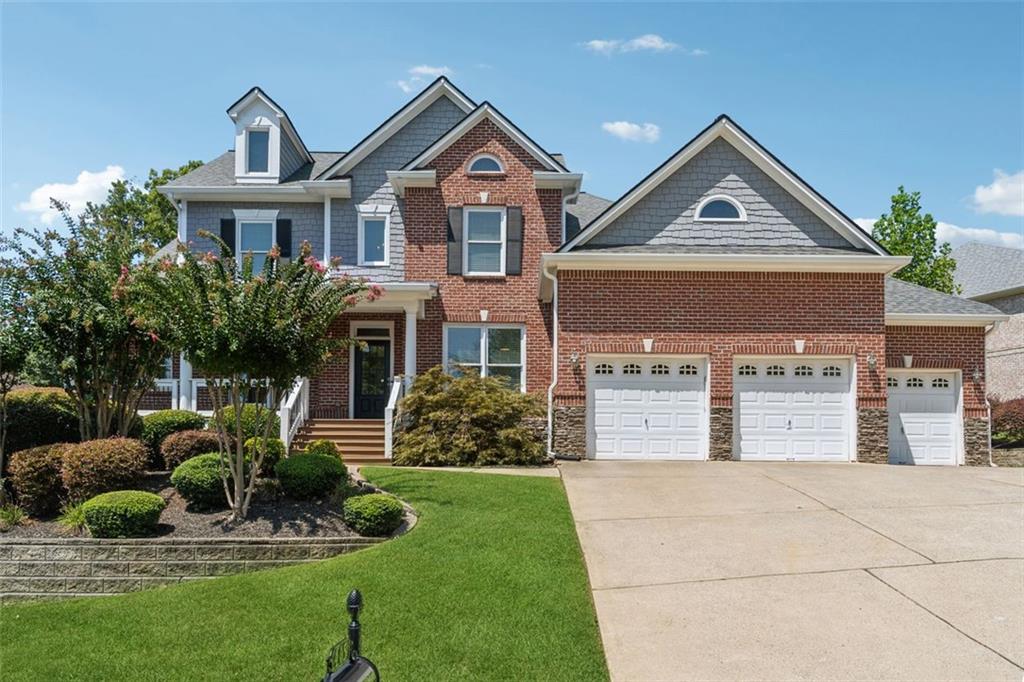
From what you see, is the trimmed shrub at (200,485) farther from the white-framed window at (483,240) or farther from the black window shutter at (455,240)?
the white-framed window at (483,240)

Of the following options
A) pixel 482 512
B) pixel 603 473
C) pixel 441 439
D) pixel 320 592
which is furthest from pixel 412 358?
pixel 320 592

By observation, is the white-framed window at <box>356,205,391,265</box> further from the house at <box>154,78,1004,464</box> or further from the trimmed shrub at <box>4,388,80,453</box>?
the trimmed shrub at <box>4,388,80,453</box>

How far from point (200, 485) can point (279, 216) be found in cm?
1087

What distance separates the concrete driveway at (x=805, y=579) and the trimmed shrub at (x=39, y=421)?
7.67m

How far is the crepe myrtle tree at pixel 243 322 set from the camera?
8.12 m

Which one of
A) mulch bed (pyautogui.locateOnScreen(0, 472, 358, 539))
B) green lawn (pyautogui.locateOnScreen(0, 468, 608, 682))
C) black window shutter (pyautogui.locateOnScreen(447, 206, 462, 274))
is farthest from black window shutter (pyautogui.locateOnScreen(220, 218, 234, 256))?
green lawn (pyautogui.locateOnScreen(0, 468, 608, 682))

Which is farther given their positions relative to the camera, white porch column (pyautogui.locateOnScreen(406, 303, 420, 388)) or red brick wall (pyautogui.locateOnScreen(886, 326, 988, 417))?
white porch column (pyautogui.locateOnScreen(406, 303, 420, 388))

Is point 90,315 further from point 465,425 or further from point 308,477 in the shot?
point 465,425

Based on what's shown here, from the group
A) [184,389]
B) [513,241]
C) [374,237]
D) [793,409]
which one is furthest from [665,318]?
[184,389]

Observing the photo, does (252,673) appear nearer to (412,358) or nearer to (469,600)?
(469,600)

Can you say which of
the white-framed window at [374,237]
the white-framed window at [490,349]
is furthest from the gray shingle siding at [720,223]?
the white-framed window at [374,237]

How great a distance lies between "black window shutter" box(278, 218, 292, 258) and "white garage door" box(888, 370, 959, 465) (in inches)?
575

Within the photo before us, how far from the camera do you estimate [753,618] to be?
5473 mm

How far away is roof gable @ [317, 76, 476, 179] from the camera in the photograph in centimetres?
1744
